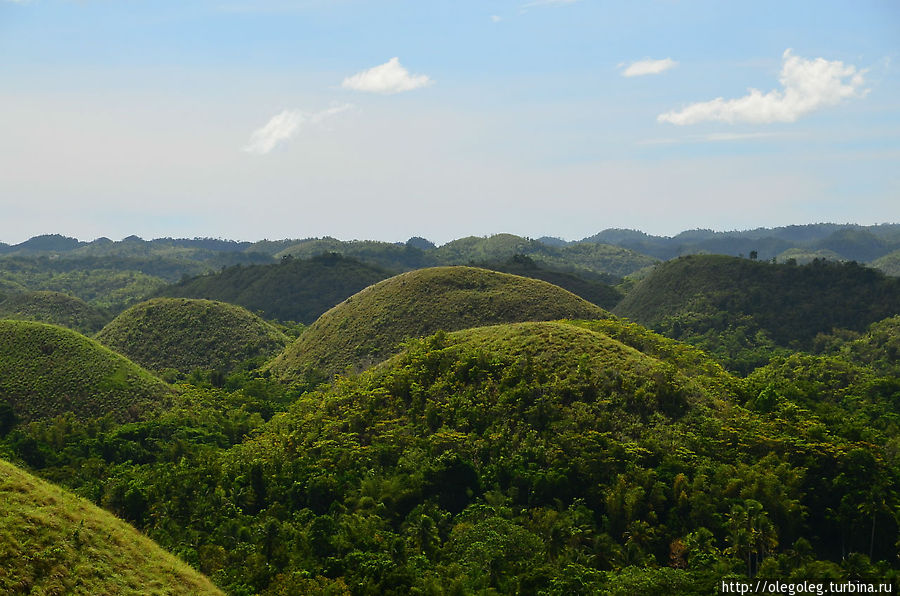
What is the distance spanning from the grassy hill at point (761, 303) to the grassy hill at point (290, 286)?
225ft

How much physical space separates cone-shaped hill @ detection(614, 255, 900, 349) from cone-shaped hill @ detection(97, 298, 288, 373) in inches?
2690

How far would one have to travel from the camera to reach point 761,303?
11712 cm

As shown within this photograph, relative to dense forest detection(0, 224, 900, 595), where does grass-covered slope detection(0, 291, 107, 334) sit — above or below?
above

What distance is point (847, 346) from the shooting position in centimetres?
9606

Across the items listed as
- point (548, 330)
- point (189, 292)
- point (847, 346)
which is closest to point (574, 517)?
point (548, 330)

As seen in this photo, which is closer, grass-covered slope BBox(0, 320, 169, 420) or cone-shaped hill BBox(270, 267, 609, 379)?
grass-covered slope BBox(0, 320, 169, 420)

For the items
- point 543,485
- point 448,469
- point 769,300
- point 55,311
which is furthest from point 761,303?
point 55,311

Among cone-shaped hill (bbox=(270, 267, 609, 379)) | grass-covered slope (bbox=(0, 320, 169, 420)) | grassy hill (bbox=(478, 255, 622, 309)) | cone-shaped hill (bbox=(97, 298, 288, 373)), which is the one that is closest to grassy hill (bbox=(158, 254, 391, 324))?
grassy hill (bbox=(478, 255, 622, 309))

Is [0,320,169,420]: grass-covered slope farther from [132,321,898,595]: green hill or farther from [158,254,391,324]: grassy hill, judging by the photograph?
[158,254,391,324]: grassy hill

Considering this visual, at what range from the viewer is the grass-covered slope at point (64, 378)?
5653 cm

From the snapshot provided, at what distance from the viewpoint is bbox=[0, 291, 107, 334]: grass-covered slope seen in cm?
13538

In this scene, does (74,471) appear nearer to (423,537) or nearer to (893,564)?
(423,537)

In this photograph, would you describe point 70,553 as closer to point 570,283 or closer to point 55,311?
point 55,311

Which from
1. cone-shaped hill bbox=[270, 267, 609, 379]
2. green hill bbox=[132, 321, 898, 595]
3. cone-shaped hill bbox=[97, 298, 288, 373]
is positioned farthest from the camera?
cone-shaped hill bbox=[97, 298, 288, 373]
